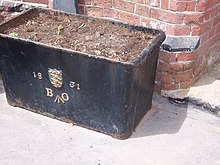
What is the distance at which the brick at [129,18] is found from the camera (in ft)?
8.46

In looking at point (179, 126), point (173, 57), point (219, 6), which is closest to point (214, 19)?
point (219, 6)

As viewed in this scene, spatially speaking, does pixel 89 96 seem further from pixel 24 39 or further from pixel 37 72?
pixel 24 39

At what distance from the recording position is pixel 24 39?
2244 mm

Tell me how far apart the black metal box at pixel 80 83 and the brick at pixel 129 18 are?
0.19 meters

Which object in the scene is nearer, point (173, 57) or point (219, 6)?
point (173, 57)

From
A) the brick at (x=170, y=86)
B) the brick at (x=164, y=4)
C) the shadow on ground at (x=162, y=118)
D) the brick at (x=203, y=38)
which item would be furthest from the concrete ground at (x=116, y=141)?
the brick at (x=164, y=4)

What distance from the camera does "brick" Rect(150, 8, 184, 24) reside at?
7.79 ft

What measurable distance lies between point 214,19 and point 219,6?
0.35ft

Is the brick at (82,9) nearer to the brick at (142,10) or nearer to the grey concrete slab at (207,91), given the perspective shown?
the brick at (142,10)

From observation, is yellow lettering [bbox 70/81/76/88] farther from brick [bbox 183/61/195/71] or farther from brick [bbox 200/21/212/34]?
brick [bbox 200/21/212/34]

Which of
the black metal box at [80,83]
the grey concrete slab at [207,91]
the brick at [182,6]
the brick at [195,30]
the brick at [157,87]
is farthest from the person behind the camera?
the brick at [157,87]

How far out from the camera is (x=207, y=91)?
103 inches

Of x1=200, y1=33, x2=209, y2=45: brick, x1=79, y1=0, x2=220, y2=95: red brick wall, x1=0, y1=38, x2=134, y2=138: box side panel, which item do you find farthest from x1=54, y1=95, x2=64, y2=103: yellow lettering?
x1=200, y1=33, x2=209, y2=45: brick

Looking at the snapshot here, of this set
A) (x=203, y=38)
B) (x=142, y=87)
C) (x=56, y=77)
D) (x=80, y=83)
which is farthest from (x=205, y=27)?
(x=56, y=77)
